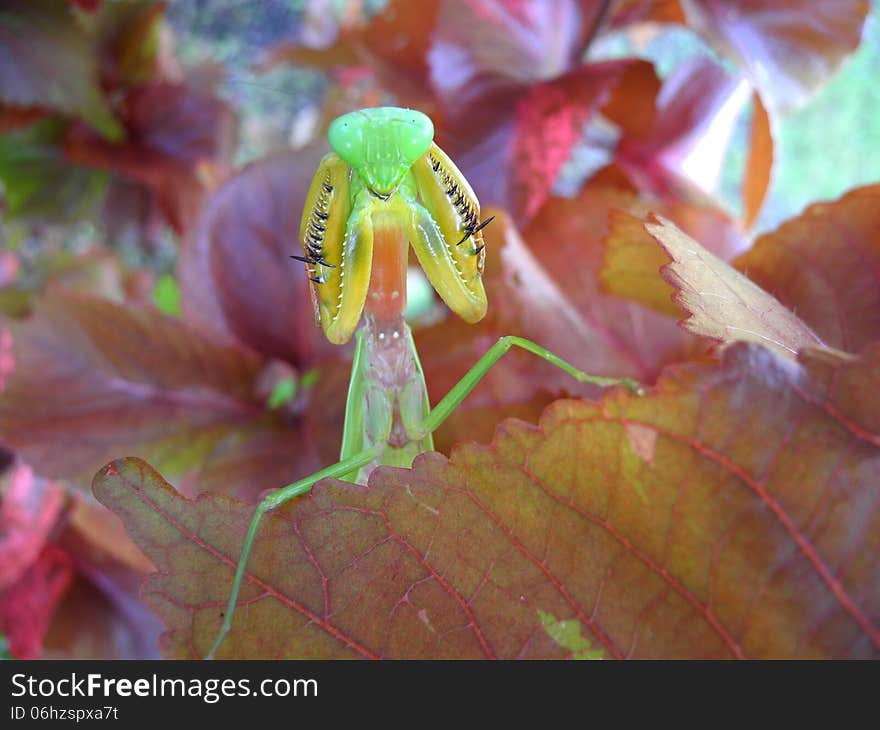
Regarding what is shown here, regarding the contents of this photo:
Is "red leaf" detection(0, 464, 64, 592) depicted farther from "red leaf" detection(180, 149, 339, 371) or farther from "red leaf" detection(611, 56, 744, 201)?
"red leaf" detection(611, 56, 744, 201)

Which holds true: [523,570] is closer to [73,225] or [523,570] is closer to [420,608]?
[420,608]

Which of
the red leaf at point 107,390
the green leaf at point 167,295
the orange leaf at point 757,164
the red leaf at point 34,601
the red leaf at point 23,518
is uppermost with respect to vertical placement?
the orange leaf at point 757,164

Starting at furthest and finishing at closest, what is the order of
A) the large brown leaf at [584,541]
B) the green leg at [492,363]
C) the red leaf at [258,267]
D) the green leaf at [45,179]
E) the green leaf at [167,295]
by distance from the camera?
the green leaf at [167,295] < the green leaf at [45,179] < the red leaf at [258,267] < the green leg at [492,363] < the large brown leaf at [584,541]

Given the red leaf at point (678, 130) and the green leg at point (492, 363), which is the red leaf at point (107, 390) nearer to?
the green leg at point (492, 363)

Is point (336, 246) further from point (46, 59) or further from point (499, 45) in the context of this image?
point (46, 59)

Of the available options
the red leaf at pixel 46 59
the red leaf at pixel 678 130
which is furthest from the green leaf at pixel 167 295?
the red leaf at pixel 678 130

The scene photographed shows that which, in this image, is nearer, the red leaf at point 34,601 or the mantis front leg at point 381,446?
the mantis front leg at point 381,446
